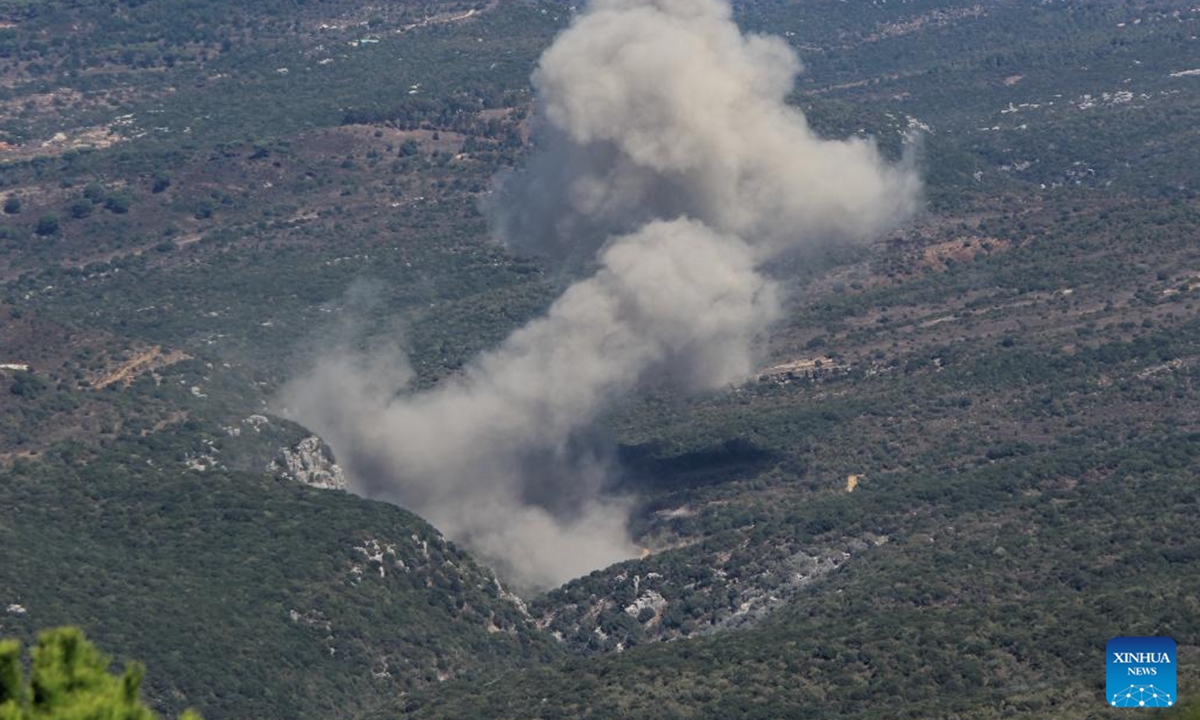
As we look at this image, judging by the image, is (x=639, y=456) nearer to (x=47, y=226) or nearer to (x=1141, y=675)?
(x=47, y=226)

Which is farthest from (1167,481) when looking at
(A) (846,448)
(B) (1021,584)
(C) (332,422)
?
(C) (332,422)

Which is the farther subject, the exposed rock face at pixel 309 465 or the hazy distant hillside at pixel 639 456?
the exposed rock face at pixel 309 465

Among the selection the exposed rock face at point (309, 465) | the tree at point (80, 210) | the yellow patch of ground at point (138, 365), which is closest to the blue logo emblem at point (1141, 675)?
the exposed rock face at point (309, 465)

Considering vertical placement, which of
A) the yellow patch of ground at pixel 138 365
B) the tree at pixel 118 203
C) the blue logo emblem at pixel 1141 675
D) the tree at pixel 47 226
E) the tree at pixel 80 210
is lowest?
the blue logo emblem at pixel 1141 675

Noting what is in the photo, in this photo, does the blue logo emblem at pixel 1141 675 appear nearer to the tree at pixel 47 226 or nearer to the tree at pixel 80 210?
the tree at pixel 47 226

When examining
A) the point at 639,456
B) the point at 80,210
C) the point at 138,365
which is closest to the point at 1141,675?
the point at 639,456

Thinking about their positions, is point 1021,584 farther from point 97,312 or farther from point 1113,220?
point 97,312

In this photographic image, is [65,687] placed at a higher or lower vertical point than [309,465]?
lower
